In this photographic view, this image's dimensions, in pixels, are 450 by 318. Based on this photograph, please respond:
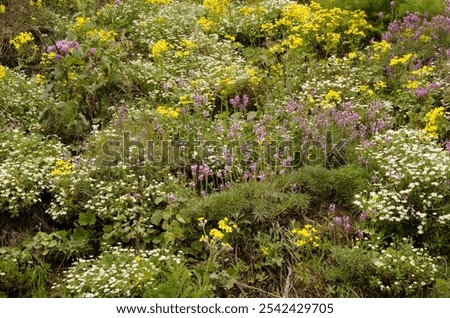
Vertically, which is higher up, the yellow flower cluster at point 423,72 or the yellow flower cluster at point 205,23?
the yellow flower cluster at point 205,23

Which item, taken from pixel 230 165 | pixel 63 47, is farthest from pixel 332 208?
pixel 63 47

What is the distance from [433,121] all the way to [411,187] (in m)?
1.22

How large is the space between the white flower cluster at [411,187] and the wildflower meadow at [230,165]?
0.06ft

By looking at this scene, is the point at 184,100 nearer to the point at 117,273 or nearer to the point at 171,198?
the point at 171,198

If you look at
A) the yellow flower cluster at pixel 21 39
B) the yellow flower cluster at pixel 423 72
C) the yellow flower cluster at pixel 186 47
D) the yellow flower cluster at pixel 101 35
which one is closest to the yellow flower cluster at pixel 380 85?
the yellow flower cluster at pixel 423 72

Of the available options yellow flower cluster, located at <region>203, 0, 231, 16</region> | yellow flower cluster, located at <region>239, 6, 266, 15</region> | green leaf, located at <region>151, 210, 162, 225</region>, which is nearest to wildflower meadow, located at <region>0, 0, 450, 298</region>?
green leaf, located at <region>151, 210, 162, 225</region>

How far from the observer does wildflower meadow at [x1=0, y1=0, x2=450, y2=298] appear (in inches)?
193

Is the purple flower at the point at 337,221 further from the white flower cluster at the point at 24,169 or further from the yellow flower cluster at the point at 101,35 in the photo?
the yellow flower cluster at the point at 101,35

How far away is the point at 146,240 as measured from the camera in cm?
524

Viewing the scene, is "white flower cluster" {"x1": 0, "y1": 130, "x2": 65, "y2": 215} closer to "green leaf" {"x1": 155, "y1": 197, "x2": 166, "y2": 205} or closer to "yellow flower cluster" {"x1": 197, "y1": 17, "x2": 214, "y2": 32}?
"green leaf" {"x1": 155, "y1": 197, "x2": 166, "y2": 205}

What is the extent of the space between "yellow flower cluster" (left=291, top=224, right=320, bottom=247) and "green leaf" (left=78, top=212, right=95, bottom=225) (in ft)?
5.76

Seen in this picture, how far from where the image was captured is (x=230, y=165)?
5.67m

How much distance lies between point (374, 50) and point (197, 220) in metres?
3.82

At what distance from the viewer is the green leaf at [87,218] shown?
541cm
